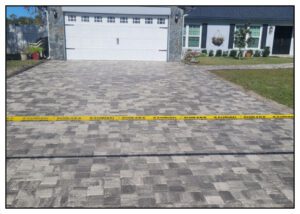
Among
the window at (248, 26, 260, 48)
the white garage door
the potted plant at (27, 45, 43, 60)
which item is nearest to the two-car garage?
the white garage door

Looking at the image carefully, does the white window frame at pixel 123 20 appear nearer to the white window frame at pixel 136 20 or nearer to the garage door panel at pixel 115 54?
the white window frame at pixel 136 20

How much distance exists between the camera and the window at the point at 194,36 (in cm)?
2428

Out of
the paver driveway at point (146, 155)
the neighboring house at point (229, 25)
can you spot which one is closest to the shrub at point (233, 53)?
the neighboring house at point (229, 25)

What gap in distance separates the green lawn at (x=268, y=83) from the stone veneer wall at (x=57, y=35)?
1051 centimetres

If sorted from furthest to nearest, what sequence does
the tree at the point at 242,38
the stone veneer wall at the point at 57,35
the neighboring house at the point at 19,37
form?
the tree at the point at 242,38, the neighboring house at the point at 19,37, the stone veneer wall at the point at 57,35

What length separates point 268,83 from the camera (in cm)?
1245

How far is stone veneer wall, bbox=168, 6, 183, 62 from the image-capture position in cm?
1944

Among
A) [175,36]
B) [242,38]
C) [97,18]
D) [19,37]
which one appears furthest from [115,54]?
[242,38]

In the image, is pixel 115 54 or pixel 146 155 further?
pixel 115 54

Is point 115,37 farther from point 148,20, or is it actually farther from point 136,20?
point 148,20

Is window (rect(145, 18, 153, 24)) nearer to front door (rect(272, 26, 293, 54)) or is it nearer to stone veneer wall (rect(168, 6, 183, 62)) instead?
stone veneer wall (rect(168, 6, 183, 62))

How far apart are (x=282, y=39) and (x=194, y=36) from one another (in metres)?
8.79

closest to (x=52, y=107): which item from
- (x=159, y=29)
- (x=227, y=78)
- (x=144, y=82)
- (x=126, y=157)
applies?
(x=126, y=157)

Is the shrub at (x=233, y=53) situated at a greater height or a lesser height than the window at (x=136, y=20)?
lesser
